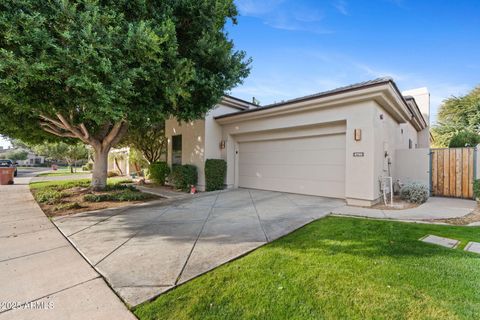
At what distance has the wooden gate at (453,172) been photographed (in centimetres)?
734

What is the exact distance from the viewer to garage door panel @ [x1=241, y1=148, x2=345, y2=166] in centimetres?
751

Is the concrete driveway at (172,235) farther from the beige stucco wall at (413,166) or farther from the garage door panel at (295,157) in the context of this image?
Result: the beige stucco wall at (413,166)

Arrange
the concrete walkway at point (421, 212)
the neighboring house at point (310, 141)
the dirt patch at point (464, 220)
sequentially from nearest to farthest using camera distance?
the dirt patch at point (464, 220) → the concrete walkway at point (421, 212) → the neighboring house at point (310, 141)

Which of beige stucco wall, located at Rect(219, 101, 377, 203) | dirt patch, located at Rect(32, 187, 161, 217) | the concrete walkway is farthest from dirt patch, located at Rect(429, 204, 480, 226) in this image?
dirt patch, located at Rect(32, 187, 161, 217)

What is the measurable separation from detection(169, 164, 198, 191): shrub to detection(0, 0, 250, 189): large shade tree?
12.6ft

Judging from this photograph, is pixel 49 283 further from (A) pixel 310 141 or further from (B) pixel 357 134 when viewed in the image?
(A) pixel 310 141

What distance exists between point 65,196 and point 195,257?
24.9 feet

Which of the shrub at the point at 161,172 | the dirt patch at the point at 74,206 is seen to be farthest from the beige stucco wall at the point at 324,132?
the dirt patch at the point at 74,206

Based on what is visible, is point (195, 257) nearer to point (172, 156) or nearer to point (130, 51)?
point (130, 51)

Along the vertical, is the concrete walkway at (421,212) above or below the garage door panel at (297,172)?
below

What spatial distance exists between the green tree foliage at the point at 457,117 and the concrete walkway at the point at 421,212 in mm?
15892

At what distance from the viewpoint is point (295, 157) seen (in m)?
8.49

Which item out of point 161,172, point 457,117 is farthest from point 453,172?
point 457,117

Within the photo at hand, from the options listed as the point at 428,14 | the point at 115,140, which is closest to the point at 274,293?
the point at 115,140
